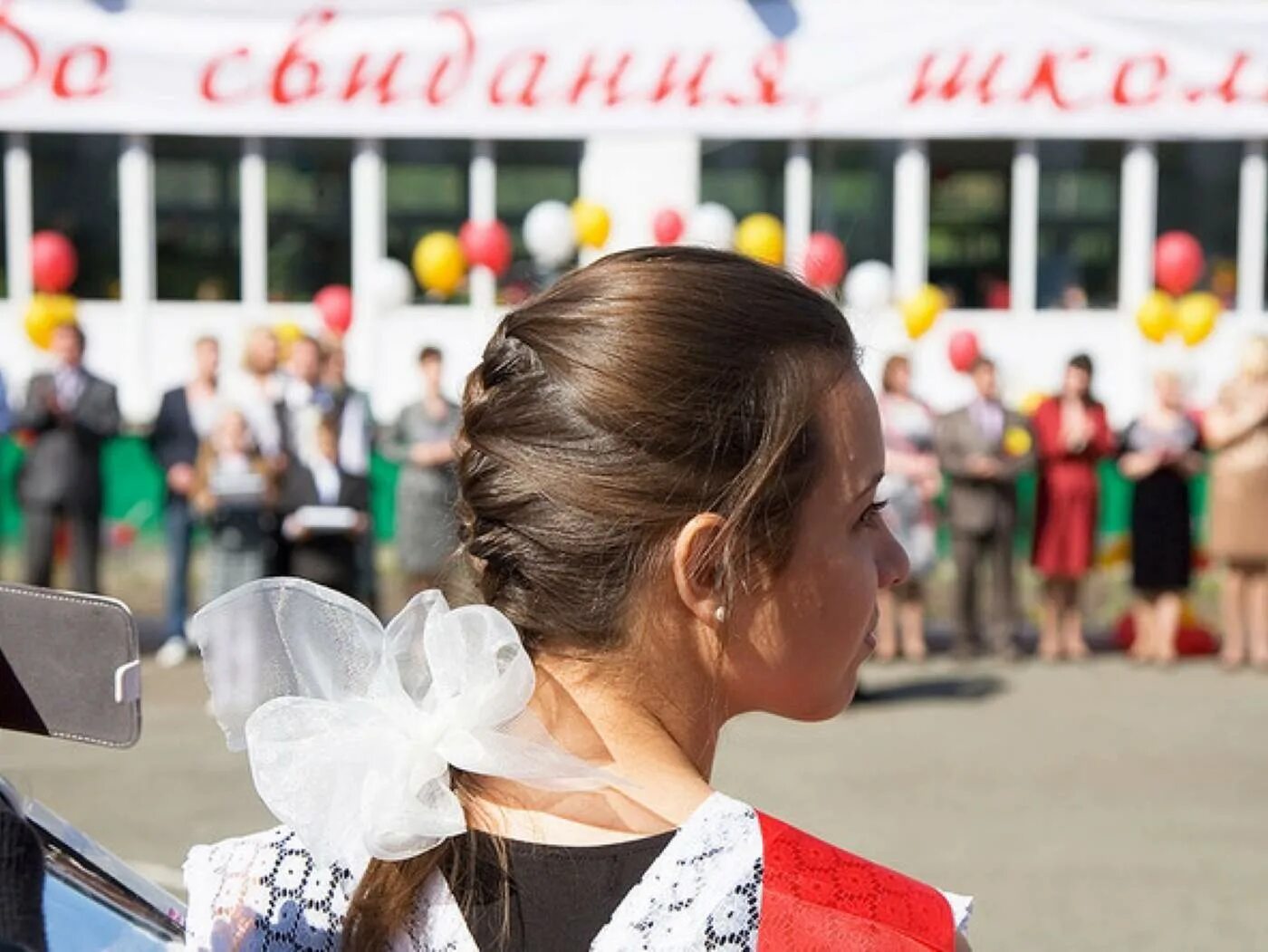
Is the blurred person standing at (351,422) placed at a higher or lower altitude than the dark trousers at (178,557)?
higher

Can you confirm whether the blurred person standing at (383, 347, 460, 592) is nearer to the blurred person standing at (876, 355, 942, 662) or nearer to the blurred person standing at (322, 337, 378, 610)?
the blurred person standing at (322, 337, 378, 610)

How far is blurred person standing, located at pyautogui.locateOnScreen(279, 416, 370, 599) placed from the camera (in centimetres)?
932

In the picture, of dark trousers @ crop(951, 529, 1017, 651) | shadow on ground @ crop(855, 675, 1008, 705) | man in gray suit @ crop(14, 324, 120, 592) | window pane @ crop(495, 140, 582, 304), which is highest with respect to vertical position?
window pane @ crop(495, 140, 582, 304)

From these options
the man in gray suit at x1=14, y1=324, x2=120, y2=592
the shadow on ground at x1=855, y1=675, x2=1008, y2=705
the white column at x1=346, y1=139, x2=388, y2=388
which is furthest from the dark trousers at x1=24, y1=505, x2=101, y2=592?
the shadow on ground at x1=855, y1=675, x2=1008, y2=705

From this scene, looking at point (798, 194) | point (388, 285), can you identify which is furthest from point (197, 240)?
point (798, 194)

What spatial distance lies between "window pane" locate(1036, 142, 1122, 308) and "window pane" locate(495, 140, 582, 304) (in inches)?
137

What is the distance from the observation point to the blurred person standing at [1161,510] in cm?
1051

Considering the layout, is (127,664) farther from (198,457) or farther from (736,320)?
(198,457)

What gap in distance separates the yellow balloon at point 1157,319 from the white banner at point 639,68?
2.63 m

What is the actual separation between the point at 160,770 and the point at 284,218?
24.1 feet

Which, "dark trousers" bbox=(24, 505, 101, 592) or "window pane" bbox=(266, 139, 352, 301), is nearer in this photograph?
"dark trousers" bbox=(24, 505, 101, 592)

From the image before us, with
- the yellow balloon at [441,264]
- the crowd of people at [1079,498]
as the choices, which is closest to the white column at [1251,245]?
the crowd of people at [1079,498]

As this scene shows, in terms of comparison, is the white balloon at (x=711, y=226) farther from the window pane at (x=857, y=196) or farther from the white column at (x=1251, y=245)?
the white column at (x=1251, y=245)

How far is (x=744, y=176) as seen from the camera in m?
14.1
